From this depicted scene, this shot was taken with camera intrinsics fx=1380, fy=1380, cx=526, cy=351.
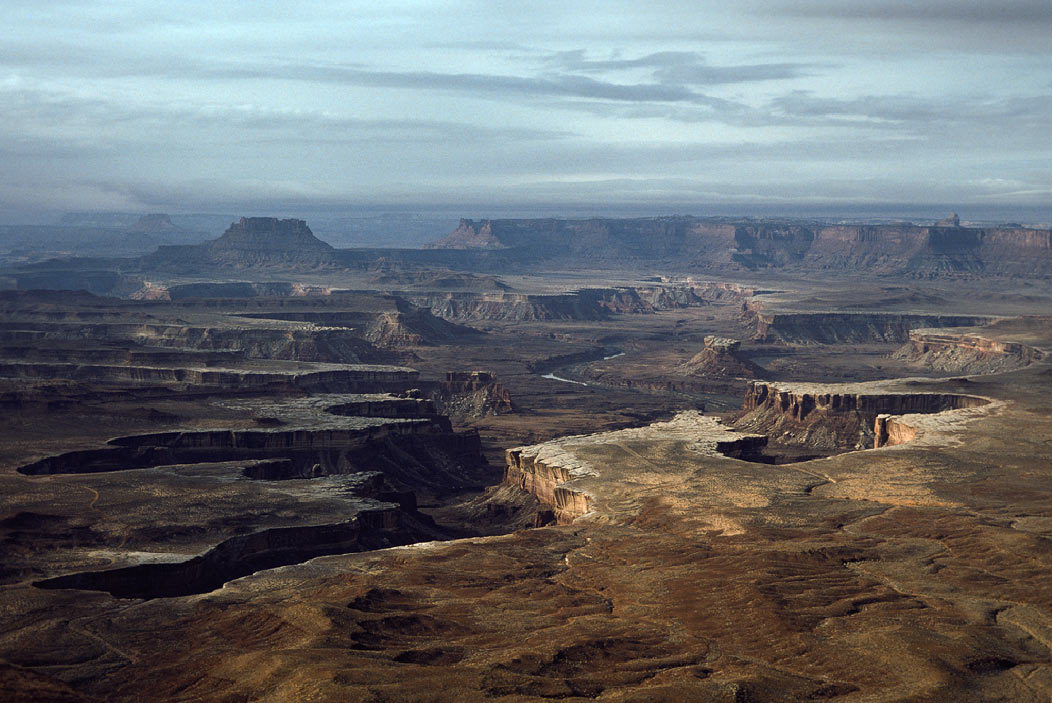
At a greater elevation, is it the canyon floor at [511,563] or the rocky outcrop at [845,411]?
the canyon floor at [511,563]

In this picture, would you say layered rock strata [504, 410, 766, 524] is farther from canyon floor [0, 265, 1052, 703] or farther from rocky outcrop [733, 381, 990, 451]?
rocky outcrop [733, 381, 990, 451]

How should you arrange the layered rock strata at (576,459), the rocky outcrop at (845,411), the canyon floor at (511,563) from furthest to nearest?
the rocky outcrop at (845,411), the layered rock strata at (576,459), the canyon floor at (511,563)

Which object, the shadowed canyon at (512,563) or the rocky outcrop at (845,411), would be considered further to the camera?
the rocky outcrop at (845,411)

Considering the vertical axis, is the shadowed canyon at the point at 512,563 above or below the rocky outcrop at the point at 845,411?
above

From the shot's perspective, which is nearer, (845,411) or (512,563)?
(512,563)

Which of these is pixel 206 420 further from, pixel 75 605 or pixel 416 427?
pixel 75 605

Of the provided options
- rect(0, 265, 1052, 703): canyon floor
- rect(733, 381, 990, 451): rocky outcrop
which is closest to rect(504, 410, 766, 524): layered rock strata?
rect(0, 265, 1052, 703): canyon floor

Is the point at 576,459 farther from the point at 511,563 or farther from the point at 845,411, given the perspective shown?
the point at 845,411

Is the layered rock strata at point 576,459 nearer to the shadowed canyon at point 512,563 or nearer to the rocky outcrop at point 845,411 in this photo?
the shadowed canyon at point 512,563

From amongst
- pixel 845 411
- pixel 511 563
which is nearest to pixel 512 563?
pixel 511 563

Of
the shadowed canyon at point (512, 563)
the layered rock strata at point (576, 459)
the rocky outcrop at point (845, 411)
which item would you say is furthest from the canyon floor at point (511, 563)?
the rocky outcrop at point (845, 411)

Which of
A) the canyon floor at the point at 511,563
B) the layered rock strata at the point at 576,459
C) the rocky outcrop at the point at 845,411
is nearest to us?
the canyon floor at the point at 511,563
